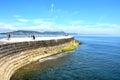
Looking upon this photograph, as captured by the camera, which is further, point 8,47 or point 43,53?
point 43,53

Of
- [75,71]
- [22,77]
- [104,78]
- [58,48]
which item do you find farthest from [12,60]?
[58,48]

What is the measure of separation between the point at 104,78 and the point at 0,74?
15108 mm

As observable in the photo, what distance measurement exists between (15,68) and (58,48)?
98.0 feet

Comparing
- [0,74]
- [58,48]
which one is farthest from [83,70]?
[58,48]

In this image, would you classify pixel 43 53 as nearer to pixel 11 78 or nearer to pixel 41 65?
pixel 41 65

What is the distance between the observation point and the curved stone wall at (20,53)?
33075 millimetres

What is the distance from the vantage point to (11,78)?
32.4m

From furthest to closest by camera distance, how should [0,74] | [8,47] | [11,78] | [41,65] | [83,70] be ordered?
[41,65] → [83,70] → [8,47] → [11,78] → [0,74]

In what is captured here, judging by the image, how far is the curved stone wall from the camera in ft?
109

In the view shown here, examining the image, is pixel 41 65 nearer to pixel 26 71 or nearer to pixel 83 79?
pixel 26 71

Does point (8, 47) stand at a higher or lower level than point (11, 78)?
higher

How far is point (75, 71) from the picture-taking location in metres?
38.6

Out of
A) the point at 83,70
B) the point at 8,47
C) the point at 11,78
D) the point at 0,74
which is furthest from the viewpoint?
the point at 83,70

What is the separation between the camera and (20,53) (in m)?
41.8
